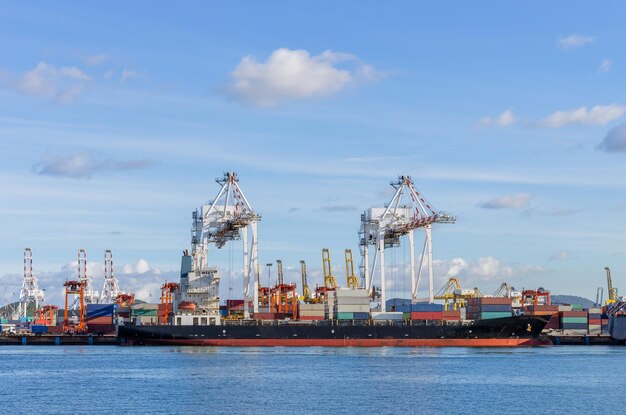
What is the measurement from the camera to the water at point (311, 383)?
165 feet

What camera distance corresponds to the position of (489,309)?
111 m

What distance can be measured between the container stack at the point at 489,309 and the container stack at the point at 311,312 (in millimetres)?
17610

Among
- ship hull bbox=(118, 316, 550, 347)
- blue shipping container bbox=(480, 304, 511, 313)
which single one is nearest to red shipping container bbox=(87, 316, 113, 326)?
ship hull bbox=(118, 316, 550, 347)

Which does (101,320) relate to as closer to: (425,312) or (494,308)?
(425,312)

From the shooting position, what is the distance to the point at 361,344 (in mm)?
102812

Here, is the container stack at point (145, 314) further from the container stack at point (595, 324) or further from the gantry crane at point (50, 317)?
the container stack at point (595, 324)

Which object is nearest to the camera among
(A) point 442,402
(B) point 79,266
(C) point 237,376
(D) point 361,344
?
(A) point 442,402

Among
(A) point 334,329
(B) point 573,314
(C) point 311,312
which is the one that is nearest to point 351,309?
(A) point 334,329

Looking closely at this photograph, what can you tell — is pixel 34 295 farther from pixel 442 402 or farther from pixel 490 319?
pixel 442 402

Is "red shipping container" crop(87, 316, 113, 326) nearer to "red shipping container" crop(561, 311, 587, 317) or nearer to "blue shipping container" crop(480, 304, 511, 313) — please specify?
"blue shipping container" crop(480, 304, 511, 313)

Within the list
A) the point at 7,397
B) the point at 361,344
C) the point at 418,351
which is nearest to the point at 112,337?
the point at 361,344

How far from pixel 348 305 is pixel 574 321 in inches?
1681

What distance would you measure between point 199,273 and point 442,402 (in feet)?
189

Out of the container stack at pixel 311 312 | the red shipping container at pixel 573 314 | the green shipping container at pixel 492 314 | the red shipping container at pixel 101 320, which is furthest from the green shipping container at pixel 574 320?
the red shipping container at pixel 101 320
